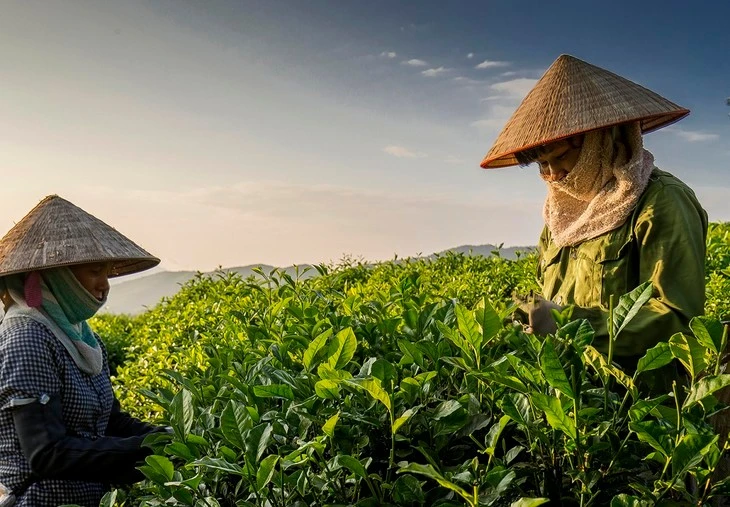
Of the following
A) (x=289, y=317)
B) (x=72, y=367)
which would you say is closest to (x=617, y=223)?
(x=289, y=317)

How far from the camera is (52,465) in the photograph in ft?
8.09

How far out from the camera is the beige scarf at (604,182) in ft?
7.77

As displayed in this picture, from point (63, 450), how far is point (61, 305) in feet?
2.09

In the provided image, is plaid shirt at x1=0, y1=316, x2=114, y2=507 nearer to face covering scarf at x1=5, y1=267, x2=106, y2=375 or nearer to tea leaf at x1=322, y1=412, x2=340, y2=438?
face covering scarf at x1=5, y1=267, x2=106, y2=375

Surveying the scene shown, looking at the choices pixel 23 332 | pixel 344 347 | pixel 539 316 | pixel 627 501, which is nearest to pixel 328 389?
pixel 344 347

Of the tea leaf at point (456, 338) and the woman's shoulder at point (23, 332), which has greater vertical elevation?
the tea leaf at point (456, 338)

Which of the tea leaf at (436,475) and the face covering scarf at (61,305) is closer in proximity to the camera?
the tea leaf at (436,475)

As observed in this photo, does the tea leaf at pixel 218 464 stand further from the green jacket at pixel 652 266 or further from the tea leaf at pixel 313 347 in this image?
the green jacket at pixel 652 266

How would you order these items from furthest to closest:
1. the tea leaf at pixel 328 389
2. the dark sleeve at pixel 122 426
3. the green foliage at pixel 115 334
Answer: the green foliage at pixel 115 334, the dark sleeve at pixel 122 426, the tea leaf at pixel 328 389

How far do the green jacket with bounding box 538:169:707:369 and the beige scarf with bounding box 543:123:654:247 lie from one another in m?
0.04

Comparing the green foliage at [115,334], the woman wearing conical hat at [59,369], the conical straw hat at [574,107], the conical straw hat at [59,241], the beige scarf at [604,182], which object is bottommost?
the green foliage at [115,334]

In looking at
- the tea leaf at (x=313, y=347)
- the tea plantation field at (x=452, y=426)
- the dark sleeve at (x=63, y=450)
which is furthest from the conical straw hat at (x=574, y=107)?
the dark sleeve at (x=63, y=450)

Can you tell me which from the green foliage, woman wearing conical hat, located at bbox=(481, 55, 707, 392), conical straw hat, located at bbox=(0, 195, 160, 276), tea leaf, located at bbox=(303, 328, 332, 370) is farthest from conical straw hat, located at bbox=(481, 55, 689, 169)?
the green foliage

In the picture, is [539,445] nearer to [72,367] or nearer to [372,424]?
[372,424]
